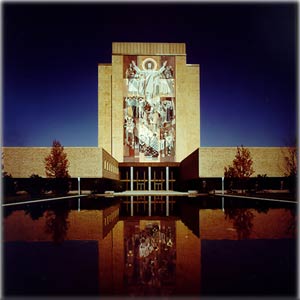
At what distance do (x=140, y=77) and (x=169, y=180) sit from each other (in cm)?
1347

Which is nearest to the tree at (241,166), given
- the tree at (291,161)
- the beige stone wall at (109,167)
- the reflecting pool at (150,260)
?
the tree at (291,161)

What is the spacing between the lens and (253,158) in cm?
3497

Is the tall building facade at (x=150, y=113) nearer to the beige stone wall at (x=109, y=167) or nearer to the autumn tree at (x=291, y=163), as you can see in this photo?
the beige stone wall at (x=109, y=167)

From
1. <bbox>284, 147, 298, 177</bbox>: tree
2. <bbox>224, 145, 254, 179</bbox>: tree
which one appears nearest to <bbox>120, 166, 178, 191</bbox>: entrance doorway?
<bbox>224, 145, 254, 179</bbox>: tree

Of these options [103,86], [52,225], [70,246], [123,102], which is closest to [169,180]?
[123,102]

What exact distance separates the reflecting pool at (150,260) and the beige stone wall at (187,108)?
3678 cm

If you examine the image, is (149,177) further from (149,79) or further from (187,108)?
(149,79)

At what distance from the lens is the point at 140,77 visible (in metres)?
46.4

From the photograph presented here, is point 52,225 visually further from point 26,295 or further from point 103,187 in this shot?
point 103,187

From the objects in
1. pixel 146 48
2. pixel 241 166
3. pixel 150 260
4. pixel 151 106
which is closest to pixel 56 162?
pixel 241 166

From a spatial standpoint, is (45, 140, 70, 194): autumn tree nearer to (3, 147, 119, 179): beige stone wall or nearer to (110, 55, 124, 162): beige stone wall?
(3, 147, 119, 179): beige stone wall

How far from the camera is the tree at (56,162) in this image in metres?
32.1

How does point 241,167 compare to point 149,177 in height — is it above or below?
above

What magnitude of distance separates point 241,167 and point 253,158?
2.20 m
